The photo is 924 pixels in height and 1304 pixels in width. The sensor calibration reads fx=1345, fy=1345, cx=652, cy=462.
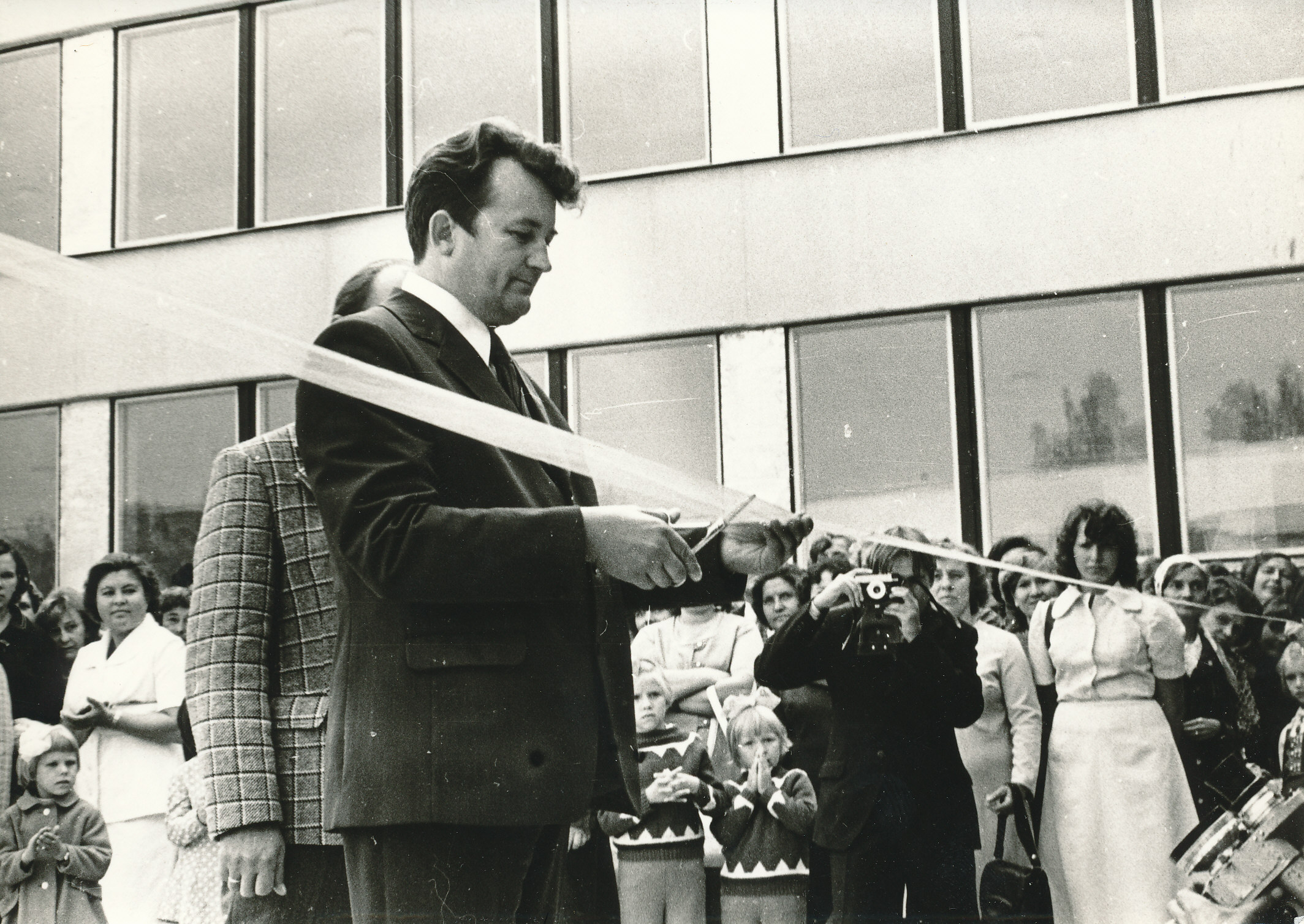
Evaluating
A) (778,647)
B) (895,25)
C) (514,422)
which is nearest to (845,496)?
(778,647)

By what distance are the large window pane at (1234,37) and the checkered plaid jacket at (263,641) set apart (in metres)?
2.00

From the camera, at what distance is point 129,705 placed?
3051mm

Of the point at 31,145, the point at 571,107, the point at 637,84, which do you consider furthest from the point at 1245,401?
the point at 31,145

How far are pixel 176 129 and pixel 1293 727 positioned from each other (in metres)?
2.64

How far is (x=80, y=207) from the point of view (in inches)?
112

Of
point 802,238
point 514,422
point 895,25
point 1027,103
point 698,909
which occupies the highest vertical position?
point 895,25

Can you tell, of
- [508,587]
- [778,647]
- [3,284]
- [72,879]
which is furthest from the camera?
[3,284]

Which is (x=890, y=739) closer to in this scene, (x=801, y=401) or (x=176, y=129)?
(x=801, y=401)

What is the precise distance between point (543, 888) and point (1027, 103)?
217cm

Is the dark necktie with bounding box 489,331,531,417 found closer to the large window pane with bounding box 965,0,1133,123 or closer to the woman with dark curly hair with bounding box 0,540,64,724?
the large window pane with bounding box 965,0,1133,123

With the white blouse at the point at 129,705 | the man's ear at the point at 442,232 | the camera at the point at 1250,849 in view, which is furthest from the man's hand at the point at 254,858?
the camera at the point at 1250,849

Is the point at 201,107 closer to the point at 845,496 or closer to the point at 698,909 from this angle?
the point at 845,496

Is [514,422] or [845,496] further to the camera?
[845,496]

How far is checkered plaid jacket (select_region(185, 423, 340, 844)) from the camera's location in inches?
64.1
